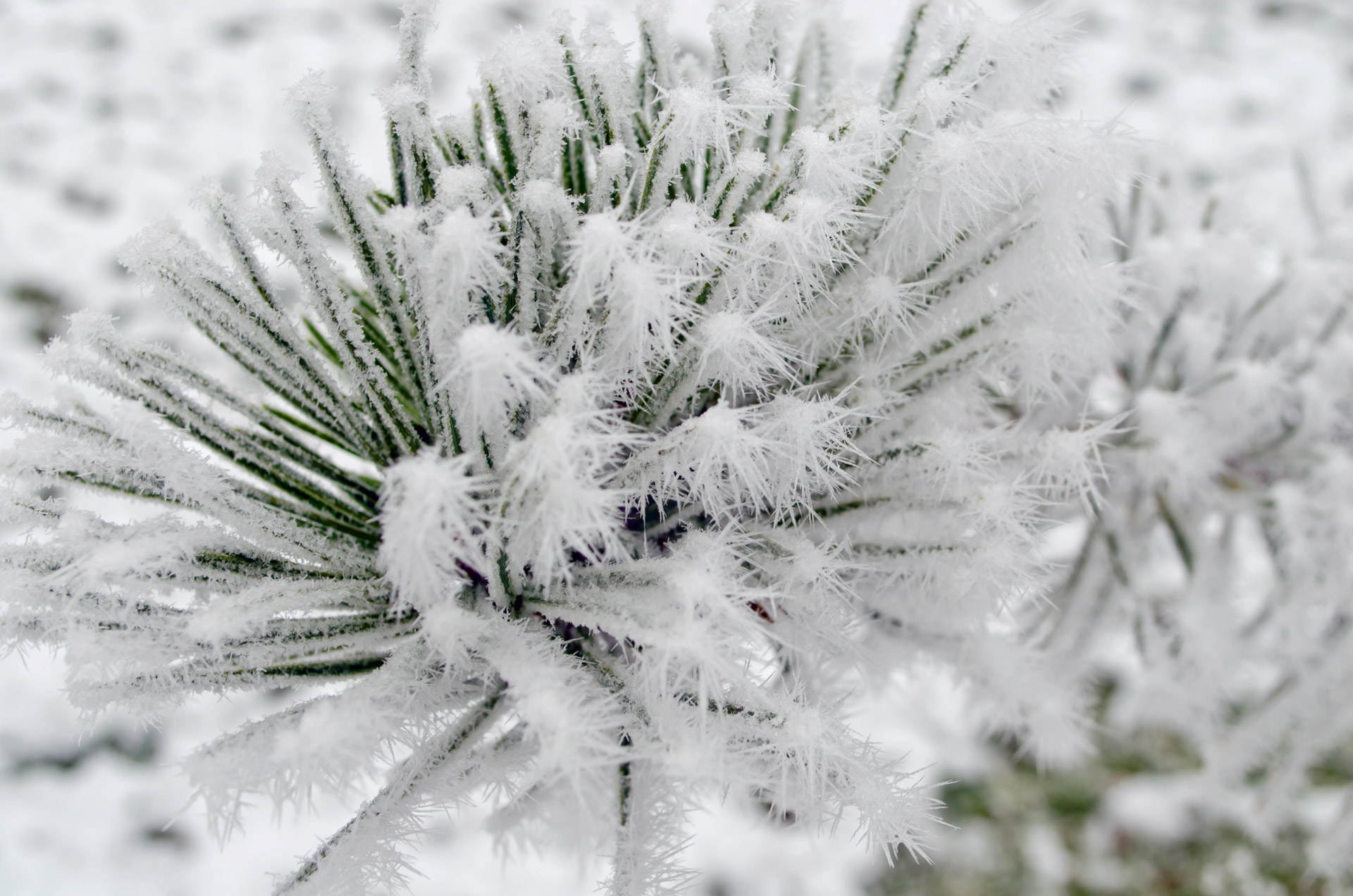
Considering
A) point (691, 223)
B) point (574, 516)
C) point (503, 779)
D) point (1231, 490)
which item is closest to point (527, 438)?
point (574, 516)

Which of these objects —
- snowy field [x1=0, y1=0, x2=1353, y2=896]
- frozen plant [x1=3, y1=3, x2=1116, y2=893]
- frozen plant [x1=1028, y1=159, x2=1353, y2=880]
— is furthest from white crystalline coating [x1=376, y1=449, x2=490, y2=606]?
snowy field [x1=0, y1=0, x2=1353, y2=896]

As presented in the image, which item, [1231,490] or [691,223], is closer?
[691,223]

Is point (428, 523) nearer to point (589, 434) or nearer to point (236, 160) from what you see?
point (589, 434)

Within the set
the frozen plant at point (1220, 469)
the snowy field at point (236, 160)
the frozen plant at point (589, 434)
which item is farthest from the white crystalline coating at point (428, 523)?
the snowy field at point (236, 160)

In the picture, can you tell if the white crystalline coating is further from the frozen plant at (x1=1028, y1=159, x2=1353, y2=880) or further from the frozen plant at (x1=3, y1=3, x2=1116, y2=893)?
the frozen plant at (x1=1028, y1=159, x2=1353, y2=880)

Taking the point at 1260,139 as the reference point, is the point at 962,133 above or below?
above

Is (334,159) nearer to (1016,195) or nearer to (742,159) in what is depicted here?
(742,159)
